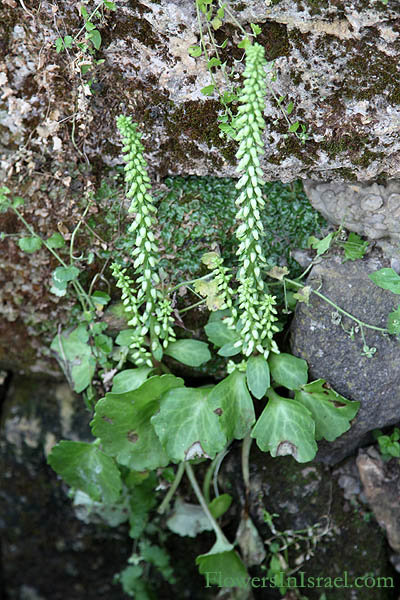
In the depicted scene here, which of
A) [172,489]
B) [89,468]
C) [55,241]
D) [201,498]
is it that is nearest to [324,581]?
[201,498]

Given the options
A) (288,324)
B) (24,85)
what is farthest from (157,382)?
(24,85)

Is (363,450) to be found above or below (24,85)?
below

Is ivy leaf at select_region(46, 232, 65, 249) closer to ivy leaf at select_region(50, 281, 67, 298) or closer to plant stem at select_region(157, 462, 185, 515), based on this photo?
ivy leaf at select_region(50, 281, 67, 298)

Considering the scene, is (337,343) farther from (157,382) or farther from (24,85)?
(24,85)

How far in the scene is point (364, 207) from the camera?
235 centimetres

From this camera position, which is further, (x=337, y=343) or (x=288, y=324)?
(x=288, y=324)

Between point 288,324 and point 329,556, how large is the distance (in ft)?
4.41

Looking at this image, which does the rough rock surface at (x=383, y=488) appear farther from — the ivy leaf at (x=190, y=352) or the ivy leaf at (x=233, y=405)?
the ivy leaf at (x=190, y=352)

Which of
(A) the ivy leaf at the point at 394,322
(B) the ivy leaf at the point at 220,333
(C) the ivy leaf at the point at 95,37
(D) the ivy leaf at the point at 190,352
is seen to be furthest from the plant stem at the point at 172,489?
(C) the ivy leaf at the point at 95,37

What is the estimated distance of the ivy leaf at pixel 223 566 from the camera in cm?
264

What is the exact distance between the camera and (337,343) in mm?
2434

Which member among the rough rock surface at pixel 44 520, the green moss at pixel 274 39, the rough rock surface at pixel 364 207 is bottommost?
the rough rock surface at pixel 44 520

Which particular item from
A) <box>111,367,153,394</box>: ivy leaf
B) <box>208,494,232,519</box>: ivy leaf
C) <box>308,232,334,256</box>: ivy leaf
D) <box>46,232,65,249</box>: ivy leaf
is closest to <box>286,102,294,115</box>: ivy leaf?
<box>308,232,334,256</box>: ivy leaf

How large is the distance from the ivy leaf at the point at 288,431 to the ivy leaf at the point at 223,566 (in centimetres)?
77
